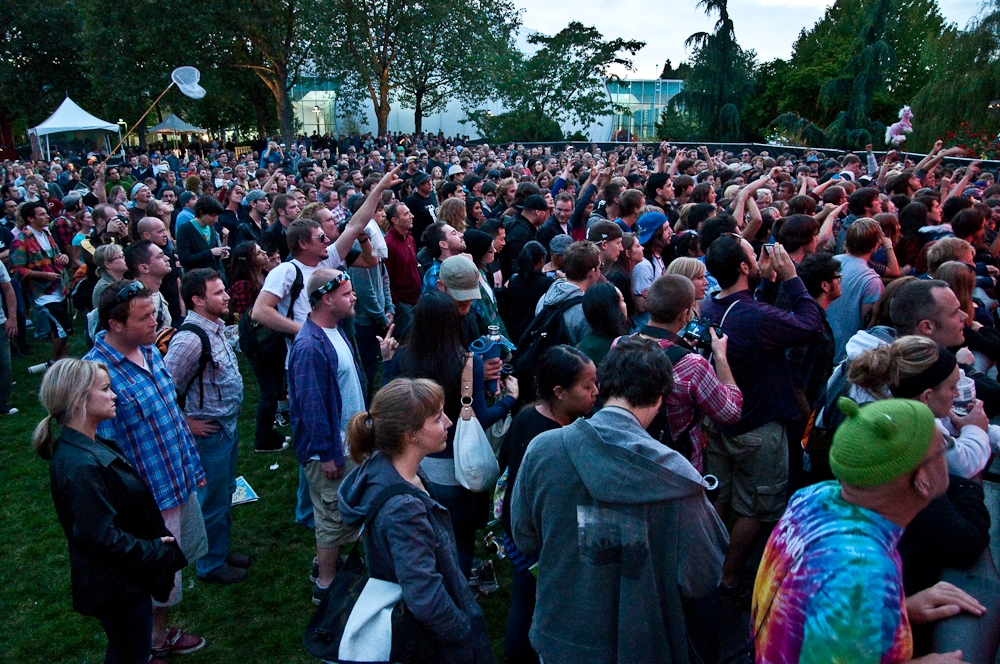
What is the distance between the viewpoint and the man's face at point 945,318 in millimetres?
3457

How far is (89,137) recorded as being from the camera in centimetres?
3869

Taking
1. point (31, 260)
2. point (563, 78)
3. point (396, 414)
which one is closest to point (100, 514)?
point (396, 414)

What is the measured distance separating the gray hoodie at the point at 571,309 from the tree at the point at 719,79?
107ft

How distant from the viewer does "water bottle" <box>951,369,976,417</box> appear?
2828 mm

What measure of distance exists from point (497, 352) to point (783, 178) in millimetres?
8586

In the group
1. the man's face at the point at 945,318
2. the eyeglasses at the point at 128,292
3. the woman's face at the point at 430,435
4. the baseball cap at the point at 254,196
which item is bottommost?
the woman's face at the point at 430,435

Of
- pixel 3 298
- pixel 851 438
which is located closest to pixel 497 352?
pixel 851 438

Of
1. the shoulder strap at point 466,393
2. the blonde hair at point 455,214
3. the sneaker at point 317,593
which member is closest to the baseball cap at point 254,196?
the blonde hair at point 455,214

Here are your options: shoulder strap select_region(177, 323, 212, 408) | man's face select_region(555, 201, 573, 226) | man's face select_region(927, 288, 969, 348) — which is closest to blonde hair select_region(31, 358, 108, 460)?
shoulder strap select_region(177, 323, 212, 408)

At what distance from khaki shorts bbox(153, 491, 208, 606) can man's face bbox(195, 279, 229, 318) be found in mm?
1087

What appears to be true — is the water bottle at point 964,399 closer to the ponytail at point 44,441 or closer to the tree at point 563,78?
the ponytail at point 44,441

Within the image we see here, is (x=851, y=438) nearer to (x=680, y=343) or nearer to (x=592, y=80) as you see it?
(x=680, y=343)

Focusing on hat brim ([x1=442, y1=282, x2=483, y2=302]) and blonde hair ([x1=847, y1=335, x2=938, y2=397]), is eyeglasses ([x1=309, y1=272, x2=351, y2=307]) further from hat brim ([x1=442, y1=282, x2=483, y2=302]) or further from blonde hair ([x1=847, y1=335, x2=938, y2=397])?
blonde hair ([x1=847, y1=335, x2=938, y2=397])

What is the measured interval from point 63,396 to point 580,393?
220 centimetres
